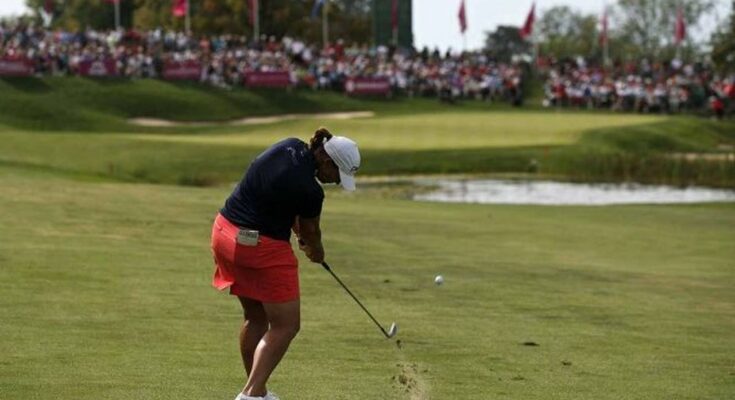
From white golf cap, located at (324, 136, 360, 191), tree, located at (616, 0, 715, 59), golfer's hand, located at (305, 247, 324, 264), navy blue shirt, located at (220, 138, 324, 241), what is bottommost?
tree, located at (616, 0, 715, 59)

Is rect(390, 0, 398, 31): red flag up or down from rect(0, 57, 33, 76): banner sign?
up

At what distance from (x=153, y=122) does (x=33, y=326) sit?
193 ft

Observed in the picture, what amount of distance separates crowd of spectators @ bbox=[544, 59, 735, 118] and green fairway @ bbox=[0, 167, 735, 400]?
194ft

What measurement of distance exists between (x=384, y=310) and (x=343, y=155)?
24.3 feet

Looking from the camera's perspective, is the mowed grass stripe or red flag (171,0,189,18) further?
red flag (171,0,189,18)

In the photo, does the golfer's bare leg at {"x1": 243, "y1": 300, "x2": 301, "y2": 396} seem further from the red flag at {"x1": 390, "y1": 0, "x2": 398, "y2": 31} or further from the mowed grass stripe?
the red flag at {"x1": 390, "y1": 0, "x2": 398, "y2": 31}

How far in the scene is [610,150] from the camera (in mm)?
62125

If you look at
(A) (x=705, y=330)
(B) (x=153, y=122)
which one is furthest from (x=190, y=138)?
(A) (x=705, y=330)

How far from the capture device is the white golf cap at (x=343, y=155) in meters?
11.6

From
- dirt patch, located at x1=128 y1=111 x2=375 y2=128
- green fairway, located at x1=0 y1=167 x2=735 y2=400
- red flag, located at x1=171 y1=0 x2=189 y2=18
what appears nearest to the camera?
green fairway, located at x1=0 y1=167 x2=735 y2=400

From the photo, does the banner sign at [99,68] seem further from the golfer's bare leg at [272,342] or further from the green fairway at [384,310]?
the golfer's bare leg at [272,342]

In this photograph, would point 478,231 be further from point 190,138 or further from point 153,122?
point 153,122

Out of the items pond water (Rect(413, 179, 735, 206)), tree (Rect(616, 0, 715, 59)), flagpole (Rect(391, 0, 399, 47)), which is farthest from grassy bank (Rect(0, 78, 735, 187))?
tree (Rect(616, 0, 715, 59))

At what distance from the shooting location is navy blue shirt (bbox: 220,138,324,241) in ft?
37.7
